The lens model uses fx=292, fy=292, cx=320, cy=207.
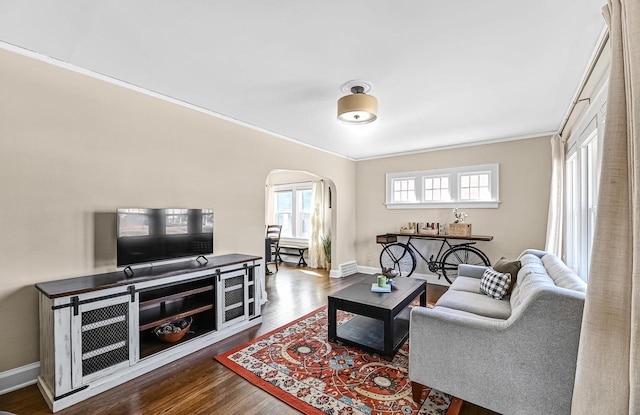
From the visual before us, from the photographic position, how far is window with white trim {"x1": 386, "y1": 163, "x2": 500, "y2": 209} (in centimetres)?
492

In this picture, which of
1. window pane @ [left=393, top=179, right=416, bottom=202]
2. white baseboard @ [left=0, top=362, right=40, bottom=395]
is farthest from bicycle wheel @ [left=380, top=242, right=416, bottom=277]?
white baseboard @ [left=0, top=362, right=40, bottom=395]

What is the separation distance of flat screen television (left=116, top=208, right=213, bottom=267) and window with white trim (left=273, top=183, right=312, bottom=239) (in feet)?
13.5

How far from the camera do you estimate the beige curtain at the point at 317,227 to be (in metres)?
6.74

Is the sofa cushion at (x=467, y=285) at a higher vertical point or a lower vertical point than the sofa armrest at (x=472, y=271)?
lower

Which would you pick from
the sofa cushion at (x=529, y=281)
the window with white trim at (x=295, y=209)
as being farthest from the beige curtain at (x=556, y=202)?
the window with white trim at (x=295, y=209)

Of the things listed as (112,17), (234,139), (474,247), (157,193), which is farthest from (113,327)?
(474,247)

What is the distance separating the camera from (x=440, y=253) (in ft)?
17.6

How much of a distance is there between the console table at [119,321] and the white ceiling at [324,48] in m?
1.79

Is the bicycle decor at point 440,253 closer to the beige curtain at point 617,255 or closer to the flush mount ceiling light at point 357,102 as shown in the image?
the flush mount ceiling light at point 357,102

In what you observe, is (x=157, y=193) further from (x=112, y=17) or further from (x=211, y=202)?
(x=112, y=17)

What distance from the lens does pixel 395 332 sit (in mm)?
3072

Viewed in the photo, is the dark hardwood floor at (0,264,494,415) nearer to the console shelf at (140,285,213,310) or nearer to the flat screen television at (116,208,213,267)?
the console shelf at (140,285,213,310)

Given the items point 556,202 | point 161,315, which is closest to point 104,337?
point 161,315

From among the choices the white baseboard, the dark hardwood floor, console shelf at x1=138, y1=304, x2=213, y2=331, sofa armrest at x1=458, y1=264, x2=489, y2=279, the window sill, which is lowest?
the dark hardwood floor
